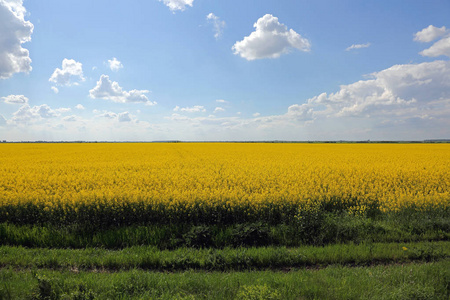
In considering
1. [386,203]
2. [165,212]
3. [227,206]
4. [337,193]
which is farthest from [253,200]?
[386,203]

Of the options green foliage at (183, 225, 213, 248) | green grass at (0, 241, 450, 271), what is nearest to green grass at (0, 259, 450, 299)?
green grass at (0, 241, 450, 271)

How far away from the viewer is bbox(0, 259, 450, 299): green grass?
3834 mm

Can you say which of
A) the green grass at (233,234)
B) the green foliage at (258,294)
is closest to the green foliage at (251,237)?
the green grass at (233,234)

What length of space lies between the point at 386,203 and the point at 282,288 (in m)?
6.83

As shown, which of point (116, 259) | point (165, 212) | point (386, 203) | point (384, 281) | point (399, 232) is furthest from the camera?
point (386, 203)

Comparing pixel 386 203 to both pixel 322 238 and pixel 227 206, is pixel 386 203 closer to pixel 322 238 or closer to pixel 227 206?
pixel 322 238

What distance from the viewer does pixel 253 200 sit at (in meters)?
7.88

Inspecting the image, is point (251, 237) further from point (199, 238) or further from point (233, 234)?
point (199, 238)

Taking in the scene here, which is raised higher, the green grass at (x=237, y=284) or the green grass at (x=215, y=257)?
the green grass at (x=237, y=284)

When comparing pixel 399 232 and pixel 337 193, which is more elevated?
pixel 337 193

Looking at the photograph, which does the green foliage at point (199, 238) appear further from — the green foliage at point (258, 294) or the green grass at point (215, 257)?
the green foliage at point (258, 294)

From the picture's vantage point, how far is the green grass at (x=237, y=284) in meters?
3.83

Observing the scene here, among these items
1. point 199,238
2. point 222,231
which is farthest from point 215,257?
point 222,231

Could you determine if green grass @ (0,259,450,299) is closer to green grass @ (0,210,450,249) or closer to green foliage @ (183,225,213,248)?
green foliage @ (183,225,213,248)
